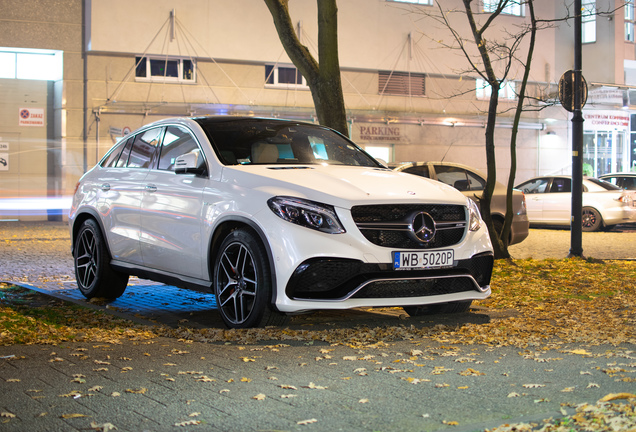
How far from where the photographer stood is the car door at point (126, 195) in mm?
7812

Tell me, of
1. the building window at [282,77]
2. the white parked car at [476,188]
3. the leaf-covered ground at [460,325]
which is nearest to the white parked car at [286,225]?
A: the leaf-covered ground at [460,325]

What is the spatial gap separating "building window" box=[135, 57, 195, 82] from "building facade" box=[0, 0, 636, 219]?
3 centimetres

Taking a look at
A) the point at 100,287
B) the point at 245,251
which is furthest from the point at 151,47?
the point at 245,251

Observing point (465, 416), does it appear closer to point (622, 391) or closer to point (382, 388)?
point (382, 388)

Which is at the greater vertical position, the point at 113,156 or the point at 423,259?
the point at 113,156

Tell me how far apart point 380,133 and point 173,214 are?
22070 millimetres

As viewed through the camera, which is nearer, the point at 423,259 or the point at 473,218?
the point at 423,259

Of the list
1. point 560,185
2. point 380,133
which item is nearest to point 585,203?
point 560,185

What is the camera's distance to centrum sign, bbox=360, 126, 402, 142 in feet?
93.6

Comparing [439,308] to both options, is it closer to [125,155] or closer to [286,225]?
[286,225]

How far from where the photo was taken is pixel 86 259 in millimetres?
8781

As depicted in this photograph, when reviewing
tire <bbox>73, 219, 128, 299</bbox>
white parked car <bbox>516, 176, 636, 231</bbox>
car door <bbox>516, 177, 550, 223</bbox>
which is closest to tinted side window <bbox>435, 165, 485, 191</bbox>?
tire <bbox>73, 219, 128, 299</bbox>

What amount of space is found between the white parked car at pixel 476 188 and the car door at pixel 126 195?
18.9ft

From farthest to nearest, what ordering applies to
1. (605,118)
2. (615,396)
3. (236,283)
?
(605,118), (236,283), (615,396)
